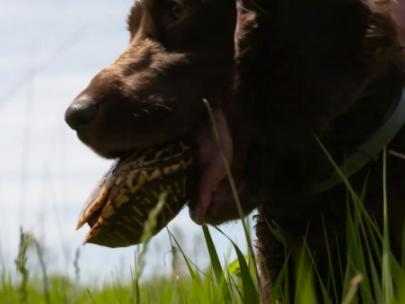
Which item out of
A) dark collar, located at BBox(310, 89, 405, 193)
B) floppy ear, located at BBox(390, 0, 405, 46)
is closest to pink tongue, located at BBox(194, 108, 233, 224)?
dark collar, located at BBox(310, 89, 405, 193)

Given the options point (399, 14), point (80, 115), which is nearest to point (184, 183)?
point (80, 115)

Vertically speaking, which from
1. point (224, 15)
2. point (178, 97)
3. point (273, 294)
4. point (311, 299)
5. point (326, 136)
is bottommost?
point (273, 294)

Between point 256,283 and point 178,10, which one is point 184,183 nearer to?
point 256,283

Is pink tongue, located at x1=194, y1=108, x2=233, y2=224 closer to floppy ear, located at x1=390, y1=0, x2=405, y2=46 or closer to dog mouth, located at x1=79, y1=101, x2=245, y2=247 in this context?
dog mouth, located at x1=79, y1=101, x2=245, y2=247

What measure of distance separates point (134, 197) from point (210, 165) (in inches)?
13.8

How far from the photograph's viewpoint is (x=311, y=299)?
1.67 metres

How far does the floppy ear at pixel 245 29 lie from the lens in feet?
7.86

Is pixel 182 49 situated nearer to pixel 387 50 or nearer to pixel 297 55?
pixel 297 55

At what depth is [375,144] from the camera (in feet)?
7.70

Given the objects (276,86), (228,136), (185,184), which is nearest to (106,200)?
(185,184)

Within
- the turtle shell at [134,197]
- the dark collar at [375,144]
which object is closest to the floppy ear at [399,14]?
the dark collar at [375,144]

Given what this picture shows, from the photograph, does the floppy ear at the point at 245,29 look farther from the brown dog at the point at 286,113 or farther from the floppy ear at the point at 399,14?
the floppy ear at the point at 399,14

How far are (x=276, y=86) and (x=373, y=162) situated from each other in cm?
39

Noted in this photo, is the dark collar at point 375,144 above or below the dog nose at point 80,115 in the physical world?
below
